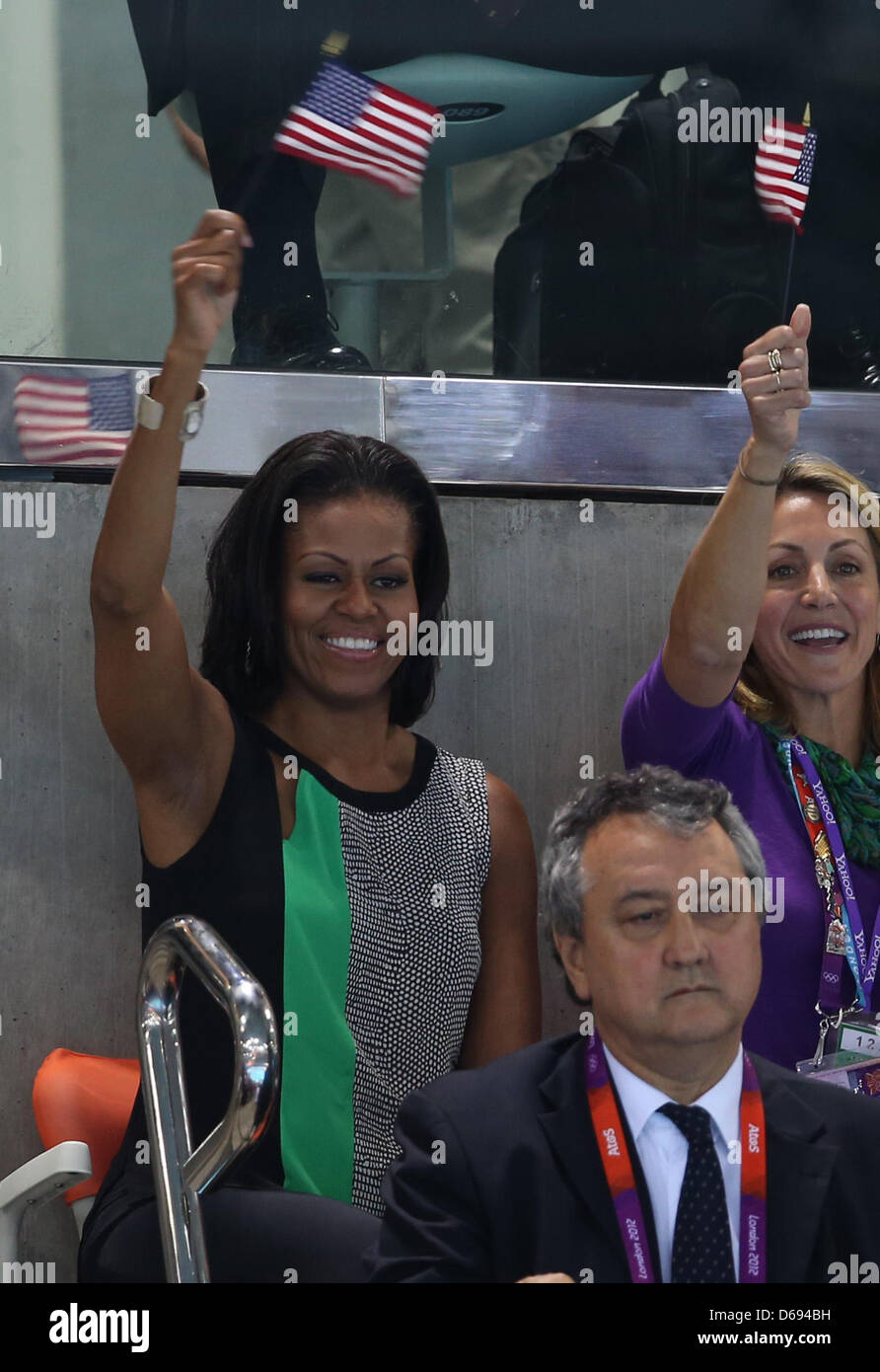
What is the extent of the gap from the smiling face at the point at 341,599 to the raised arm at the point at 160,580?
0.19 metres

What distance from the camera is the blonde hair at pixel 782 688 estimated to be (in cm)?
272

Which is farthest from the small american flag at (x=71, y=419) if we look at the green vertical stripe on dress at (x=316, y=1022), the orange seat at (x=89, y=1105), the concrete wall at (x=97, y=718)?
the orange seat at (x=89, y=1105)

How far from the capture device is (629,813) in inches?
80.2

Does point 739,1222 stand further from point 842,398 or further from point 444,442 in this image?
point 842,398

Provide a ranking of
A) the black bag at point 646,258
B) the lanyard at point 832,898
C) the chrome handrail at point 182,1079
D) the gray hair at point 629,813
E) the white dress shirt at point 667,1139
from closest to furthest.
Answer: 1. the chrome handrail at point 182,1079
2. the white dress shirt at point 667,1139
3. the gray hair at point 629,813
4. the lanyard at point 832,898
5. the black bag at point 646,258

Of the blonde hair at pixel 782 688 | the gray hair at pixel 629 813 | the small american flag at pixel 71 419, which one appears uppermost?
the small american flag at pixel 71 419

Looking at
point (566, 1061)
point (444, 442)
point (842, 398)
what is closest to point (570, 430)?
point (444, 442)

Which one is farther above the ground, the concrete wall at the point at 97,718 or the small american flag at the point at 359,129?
the small american flag at the point at 359,129

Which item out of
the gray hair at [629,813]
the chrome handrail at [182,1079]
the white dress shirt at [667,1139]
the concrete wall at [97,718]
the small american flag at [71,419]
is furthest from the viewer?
the small american flag at [71,419]

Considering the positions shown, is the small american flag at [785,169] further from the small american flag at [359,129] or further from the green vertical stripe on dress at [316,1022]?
the green vertical stripe on dress at [316,1022]

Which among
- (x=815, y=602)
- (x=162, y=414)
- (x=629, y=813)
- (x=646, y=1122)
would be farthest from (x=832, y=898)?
(x=162, y=414)

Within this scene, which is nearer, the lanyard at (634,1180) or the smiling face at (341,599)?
the lanyard at (634,1180)

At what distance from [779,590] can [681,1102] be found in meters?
1.04

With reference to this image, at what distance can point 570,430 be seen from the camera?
330 cm
